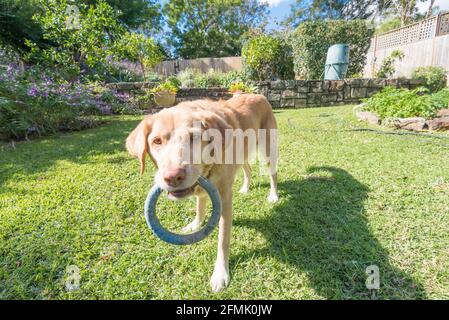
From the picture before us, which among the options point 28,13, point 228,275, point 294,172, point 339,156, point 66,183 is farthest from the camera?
point 28,13

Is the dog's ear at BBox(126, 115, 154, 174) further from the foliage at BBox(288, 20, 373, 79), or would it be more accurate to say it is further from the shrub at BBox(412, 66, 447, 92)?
the shrub at BBox(412, 66, 447, 92)

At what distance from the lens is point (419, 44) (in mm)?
12633

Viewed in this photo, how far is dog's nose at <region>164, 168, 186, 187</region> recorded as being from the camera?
5.14 ft

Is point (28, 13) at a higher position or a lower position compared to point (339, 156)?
higher

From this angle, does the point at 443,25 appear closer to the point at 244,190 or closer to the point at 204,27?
the point at 244,190

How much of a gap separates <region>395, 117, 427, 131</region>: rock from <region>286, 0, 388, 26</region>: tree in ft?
117

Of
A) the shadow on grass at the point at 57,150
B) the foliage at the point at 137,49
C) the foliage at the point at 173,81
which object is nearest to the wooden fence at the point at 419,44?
the foliage at the point at 173,81

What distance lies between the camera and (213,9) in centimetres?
3253

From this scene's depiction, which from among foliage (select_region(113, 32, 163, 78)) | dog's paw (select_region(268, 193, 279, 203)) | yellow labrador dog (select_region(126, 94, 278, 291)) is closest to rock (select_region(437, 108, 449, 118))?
dog's paw (select_region(268, 193, 279, 203))

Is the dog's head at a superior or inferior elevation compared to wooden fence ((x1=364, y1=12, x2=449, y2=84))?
inferior

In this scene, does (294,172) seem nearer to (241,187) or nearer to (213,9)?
(241,187)

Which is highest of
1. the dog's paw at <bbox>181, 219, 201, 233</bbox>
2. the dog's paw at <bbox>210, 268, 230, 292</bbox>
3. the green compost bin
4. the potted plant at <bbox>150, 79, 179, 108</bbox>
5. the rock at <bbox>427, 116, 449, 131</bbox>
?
the green compost bin
